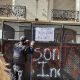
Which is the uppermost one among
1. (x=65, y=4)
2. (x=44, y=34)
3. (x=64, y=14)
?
(x=65, y=4)

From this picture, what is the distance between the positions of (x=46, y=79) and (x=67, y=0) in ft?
47.2

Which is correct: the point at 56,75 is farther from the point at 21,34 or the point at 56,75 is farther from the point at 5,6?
the point at 5,6

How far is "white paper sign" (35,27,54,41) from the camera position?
12.4 metres

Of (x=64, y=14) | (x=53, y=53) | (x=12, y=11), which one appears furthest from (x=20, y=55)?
(x=64, y=14)

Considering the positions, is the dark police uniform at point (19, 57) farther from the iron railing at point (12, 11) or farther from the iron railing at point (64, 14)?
the iron railing at point (64, 14)

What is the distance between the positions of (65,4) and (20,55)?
15034 millimetres

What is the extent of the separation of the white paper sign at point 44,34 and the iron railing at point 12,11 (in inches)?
406

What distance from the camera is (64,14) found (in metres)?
25.2

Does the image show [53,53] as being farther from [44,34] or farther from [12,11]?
[12,11]

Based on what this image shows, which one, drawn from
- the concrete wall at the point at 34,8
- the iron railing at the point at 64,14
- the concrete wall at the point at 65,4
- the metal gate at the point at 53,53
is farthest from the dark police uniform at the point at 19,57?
the concrete wall at the point at 65,4

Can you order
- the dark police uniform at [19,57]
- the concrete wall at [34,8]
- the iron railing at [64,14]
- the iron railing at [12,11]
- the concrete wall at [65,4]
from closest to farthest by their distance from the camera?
the dark police uniform at [19,57] → the iron railing at [12,11] → the concrete wall at [34,8] → the iron railing at [64,14] → the concrete wall at [65,4]

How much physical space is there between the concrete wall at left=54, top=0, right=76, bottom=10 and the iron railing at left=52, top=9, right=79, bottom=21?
1.83ft

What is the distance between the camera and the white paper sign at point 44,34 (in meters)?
12.4

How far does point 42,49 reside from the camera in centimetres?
1258
